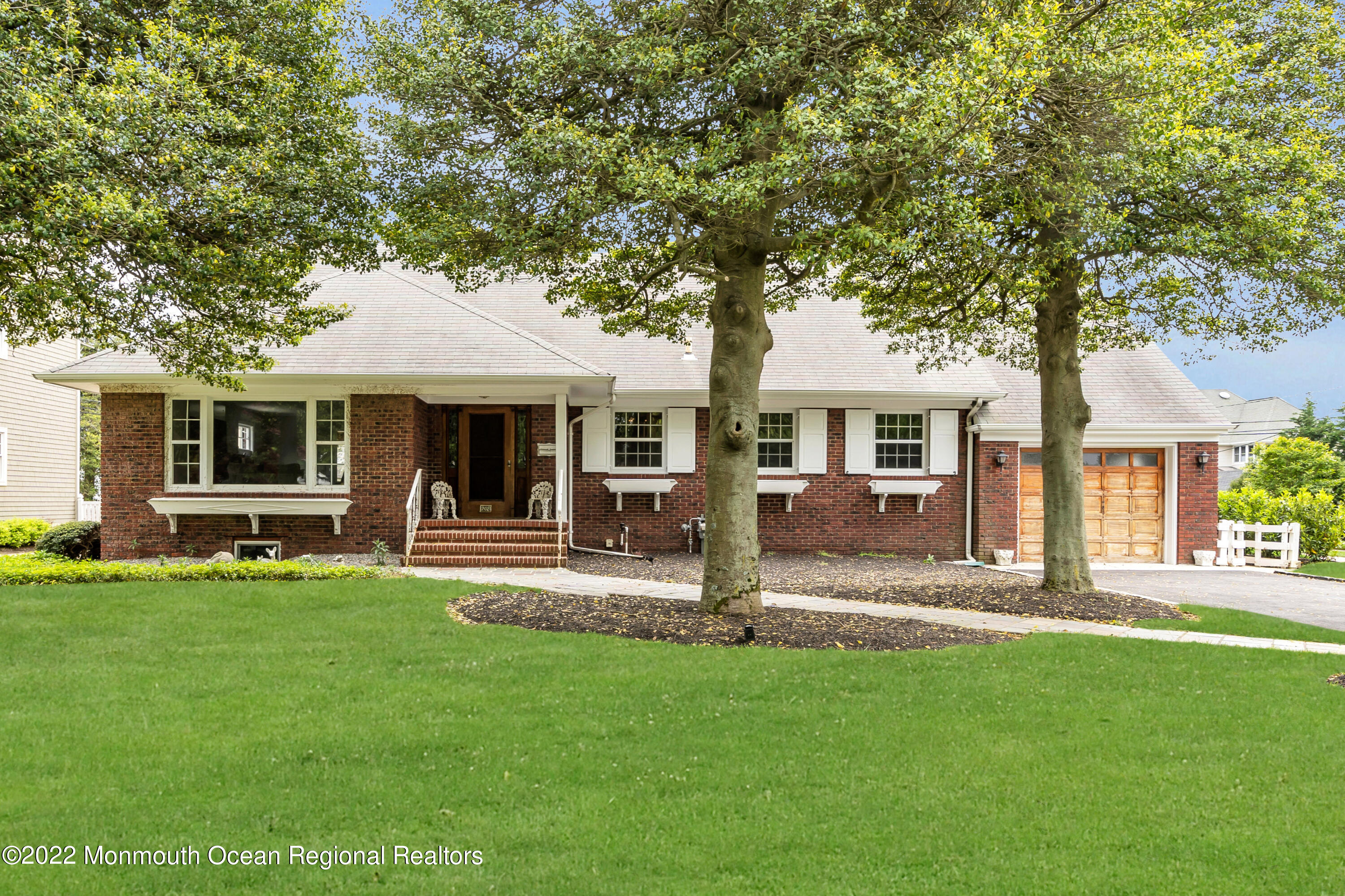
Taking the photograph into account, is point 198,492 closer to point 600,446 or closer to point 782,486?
point 600,446

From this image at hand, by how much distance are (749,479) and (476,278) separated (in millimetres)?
4208

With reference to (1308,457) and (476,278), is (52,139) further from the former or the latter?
(1308,457)

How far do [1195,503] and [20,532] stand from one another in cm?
2367

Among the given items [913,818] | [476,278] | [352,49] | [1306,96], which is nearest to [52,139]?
[352,49]

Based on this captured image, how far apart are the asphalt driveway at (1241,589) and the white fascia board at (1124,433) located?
2488 millimetres

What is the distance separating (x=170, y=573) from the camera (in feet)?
36.7

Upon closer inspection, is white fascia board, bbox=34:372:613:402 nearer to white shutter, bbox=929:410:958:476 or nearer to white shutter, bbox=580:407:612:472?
white shutter, bbox=580:407:612:472

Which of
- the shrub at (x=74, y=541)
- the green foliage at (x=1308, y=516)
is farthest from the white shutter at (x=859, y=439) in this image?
the shrub at (x=74, y=541)

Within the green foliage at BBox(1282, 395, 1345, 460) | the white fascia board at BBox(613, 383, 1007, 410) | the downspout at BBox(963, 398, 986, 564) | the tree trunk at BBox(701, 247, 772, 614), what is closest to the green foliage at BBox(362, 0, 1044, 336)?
the tree trunk at BBox(701, 247, 772, 614)

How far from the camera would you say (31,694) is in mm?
5891

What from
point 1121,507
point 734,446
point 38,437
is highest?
point 38,437

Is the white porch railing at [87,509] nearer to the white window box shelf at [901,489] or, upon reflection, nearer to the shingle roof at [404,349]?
the shingle roof at [404,349]

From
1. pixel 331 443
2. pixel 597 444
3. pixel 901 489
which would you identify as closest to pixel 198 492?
pixel 331 443

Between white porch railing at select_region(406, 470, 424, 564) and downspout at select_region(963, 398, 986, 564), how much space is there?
10339 mm
